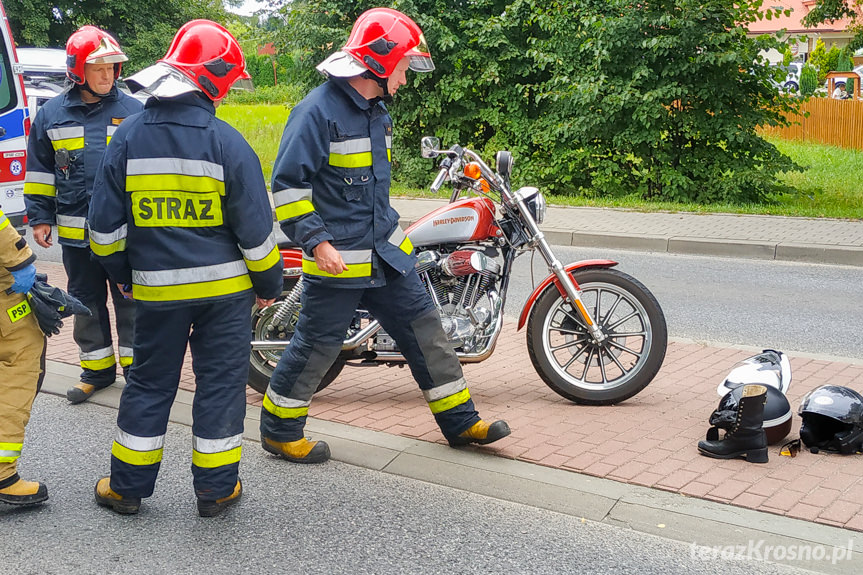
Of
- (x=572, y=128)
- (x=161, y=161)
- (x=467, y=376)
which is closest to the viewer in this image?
(x=161, y=161)

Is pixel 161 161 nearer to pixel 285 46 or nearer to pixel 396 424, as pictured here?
pixel 396 424

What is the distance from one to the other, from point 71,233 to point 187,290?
1971mm

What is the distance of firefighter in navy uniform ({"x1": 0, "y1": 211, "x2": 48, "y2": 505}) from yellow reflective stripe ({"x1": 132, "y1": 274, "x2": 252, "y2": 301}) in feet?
1.56

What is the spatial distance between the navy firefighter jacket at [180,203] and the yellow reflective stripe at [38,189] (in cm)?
183

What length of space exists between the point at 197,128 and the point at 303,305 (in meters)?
1.06

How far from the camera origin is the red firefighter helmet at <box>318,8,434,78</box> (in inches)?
168

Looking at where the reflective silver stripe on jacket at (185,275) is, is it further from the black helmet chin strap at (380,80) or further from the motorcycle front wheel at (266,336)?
the motorcycle front wheel at (266,336)

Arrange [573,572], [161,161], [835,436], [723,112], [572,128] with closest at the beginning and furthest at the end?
[573,572] → [161,161] → [835,436] → [723,112] → [572,128]

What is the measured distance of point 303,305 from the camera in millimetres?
4543

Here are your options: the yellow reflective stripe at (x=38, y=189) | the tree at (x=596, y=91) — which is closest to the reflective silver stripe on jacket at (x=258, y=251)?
the yellow reflective stripe at (x=38, y=189)

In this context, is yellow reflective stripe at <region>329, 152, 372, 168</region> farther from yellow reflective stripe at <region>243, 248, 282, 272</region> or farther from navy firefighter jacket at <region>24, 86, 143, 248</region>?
navy firefighter jacket at <region>24, 86, 143, 248</region>

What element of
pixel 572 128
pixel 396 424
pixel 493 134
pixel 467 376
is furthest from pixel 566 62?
pixel 396 424

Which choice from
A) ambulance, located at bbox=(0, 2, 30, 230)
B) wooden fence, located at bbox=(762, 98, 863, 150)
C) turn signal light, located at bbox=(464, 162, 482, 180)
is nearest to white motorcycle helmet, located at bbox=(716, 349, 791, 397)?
turn signal light, located at bbox=(464, 162, 482, 180)

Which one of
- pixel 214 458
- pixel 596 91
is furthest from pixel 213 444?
pixel 596 91
